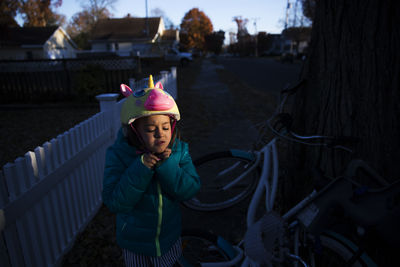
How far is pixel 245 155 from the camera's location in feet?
9.50

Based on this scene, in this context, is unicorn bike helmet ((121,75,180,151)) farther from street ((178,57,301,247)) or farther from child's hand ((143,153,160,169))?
street ((178,57,301,247))

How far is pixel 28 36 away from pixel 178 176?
4136 cm

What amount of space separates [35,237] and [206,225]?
5.75ft

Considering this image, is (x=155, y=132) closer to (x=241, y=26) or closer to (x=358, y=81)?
(x=358, y=81)

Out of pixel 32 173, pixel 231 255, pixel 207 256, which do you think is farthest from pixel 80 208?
pixel 231 255

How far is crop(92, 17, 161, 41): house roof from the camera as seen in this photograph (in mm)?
44219

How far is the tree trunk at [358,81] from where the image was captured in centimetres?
200

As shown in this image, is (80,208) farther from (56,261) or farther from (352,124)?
(352,124)

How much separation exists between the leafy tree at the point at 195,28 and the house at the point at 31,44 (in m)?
39.9

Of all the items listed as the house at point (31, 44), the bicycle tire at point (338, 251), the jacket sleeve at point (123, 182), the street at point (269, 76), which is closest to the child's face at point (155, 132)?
the jacket sleeve at point (123, 182)

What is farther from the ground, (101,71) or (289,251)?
(101,71)

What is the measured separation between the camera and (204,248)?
2.36m

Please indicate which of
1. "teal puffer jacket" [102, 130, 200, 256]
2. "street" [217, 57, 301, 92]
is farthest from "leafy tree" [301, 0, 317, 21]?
"teal puffer jacket" [102, 130, 200, 256]

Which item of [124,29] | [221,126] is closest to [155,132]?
[221,126]
